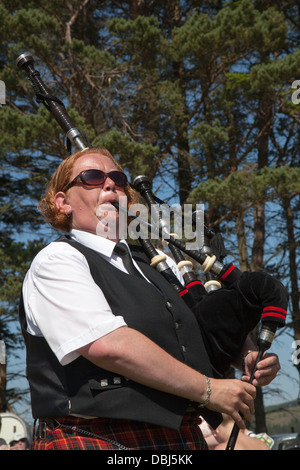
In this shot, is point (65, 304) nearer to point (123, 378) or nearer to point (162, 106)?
point (123, 378)

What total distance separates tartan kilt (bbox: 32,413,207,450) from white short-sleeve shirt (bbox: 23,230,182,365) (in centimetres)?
20

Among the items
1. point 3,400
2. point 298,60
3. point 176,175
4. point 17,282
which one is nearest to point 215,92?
point 176,175

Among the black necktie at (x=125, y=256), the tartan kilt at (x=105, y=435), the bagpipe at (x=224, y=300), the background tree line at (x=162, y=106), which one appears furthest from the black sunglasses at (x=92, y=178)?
the background tree line at (x=162, y=106)

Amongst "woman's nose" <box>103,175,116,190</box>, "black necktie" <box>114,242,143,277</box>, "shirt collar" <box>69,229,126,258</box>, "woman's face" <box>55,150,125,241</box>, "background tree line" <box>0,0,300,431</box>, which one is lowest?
"black necktie" <box>114,242,143,277</box>

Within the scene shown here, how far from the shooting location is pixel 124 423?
1.68 m

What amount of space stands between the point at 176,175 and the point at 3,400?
6.29 metres

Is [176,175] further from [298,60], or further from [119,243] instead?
[119,243]

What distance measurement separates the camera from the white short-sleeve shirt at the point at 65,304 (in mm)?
1600

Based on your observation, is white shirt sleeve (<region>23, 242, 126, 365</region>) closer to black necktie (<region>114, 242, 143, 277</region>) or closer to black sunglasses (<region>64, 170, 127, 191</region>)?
black necktie (<region>114, 242, 143, 277</region>)

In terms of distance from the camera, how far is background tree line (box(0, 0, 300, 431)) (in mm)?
10547

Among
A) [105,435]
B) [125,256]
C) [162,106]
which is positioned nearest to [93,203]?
[125,256]

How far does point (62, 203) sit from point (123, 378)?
0.74 m

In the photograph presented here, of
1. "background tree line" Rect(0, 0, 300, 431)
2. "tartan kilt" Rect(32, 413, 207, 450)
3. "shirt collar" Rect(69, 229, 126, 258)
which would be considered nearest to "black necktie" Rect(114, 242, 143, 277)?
"shirt collar" Rect(69, 229, 126, 258)

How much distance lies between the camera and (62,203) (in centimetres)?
213
